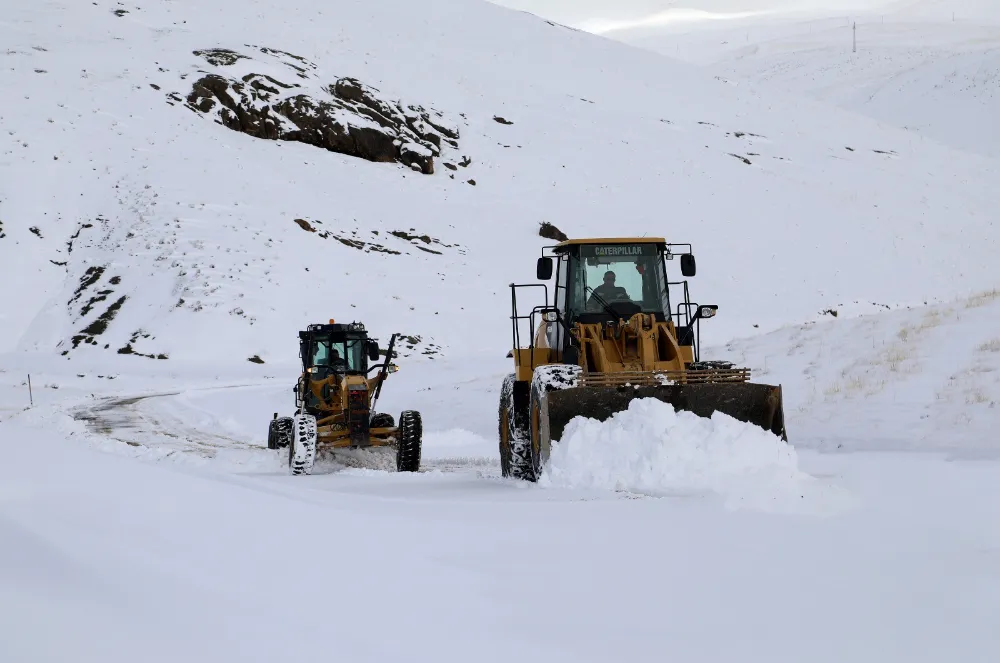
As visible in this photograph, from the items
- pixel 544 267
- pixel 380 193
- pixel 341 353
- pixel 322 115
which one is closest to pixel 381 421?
pixel 341 353

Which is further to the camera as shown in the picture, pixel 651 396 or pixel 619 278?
pixel 619 278

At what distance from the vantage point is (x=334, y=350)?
14.0 metres

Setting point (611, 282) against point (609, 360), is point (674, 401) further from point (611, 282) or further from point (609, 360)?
point (611, 282)

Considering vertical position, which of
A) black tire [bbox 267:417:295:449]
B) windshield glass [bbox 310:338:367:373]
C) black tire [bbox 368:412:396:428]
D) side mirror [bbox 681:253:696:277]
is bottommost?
black tire [bbox 267:417:295:449]

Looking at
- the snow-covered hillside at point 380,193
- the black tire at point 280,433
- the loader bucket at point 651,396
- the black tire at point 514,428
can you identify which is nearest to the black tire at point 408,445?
the black tire at point 514,428

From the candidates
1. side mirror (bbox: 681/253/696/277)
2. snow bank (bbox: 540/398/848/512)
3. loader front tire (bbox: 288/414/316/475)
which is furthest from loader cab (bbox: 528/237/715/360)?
loader front tire (bbox: 288/414/316/475)

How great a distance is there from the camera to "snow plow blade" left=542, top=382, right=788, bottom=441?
9156mm

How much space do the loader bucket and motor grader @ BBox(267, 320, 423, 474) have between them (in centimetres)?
319

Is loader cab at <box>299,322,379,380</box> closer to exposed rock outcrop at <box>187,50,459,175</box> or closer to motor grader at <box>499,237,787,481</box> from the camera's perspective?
motor grader at <box>499,237,787,481</box>

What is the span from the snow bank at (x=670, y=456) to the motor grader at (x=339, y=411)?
11.4 feet

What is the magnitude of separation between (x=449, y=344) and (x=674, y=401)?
91.1 ft

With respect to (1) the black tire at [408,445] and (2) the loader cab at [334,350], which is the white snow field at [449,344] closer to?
(1) the black tire at [408,445]

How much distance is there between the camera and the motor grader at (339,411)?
12023mm

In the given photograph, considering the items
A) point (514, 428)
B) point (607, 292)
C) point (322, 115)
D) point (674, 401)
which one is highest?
point (322, 115)
